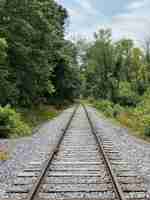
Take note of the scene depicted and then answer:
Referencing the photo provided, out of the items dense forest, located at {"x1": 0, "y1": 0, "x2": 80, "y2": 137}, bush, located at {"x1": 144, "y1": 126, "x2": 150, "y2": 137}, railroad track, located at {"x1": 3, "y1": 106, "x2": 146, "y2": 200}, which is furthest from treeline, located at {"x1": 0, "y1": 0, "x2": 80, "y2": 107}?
railroad track, located at {"x1": 3, "y1": 106, "x2": 146, "y2": 200}

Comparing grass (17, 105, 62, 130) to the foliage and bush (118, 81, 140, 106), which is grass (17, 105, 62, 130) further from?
bush (118, 81, 140, 106)

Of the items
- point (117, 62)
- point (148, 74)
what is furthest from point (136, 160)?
point (148, 74)


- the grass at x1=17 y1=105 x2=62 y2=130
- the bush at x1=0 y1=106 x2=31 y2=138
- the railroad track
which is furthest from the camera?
the grass at x1=17 y1=105 x2=62 y2=130

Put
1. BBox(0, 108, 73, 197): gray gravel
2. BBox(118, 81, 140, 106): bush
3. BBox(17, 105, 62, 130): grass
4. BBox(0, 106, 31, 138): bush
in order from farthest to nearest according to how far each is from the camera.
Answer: BBox(118, 81, 140, 106): bush < BBox(17, 105, 62, 130): grass < BBox(0, 106, 31, 138): bush < BBox(0, 108, 73, 197): gray gravel

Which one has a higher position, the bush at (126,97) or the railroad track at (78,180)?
the railroad track at (78,180)

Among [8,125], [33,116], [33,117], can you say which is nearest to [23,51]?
[33,117]

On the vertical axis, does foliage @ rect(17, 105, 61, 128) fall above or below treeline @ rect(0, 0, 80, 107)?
below

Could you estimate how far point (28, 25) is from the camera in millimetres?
23594

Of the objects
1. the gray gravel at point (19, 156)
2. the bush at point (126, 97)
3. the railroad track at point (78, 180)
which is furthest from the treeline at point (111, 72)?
the railroad track at point (78, 180)

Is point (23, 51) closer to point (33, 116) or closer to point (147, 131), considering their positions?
point (33, 116)

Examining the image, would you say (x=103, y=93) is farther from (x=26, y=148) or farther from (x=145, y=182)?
(x=145, y=182)

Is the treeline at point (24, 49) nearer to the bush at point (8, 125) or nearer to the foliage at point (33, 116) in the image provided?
the foliage at point (33, 116)

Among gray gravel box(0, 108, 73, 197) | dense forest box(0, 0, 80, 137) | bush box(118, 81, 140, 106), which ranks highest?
dense forest box(0, 0, 80, 137)

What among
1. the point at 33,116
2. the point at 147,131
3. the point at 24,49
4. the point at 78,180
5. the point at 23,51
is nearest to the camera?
the point at 78,180
